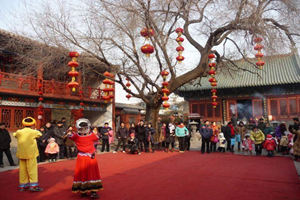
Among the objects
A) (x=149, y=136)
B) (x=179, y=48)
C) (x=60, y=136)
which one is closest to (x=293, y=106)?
(x=149, y=136)

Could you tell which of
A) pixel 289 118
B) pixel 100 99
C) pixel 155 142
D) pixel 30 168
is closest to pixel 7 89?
pixel 100 99

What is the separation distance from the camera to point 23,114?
40.2 feet

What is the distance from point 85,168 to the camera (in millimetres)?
4250

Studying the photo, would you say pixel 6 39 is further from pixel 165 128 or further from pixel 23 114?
pixel 165 128

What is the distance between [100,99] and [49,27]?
6711 mm

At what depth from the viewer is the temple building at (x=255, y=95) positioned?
18.3m

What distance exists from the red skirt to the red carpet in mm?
204

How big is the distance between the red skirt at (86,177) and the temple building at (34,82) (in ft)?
23.2

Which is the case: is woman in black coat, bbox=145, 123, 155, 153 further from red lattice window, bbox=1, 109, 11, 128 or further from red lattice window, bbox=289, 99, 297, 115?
red lattice window, bbox=289, 99, 297, 115

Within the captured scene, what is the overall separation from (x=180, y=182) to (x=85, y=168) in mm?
1951

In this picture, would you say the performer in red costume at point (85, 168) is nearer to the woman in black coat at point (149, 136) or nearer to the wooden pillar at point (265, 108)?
the woman in black coat at point (149, 136)

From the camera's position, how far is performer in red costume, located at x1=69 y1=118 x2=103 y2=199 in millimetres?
4160

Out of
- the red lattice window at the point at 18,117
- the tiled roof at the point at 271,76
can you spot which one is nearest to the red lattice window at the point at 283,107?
the tiled roof at the point at 271,76

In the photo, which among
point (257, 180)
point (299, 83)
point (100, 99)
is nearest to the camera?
point (257, 180)
